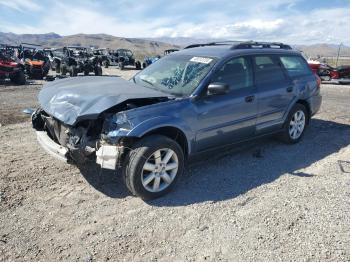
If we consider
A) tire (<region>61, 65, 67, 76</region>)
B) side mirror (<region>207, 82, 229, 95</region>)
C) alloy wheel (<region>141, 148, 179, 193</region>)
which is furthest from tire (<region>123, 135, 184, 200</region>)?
tire (<region>61, 65, 67, 76</region>)

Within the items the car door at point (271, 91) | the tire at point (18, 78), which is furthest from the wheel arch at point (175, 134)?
the tire at point (18, 78)

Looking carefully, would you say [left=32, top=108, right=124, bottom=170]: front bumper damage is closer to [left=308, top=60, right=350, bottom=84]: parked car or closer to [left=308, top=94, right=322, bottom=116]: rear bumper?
[left=308, top=94, right=322, bottom=116]: rear bumper

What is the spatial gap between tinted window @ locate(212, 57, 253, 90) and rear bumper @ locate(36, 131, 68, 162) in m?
2.05

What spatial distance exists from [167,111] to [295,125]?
3030 mm

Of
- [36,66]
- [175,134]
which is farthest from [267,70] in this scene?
[36,66]

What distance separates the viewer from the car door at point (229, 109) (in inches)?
172

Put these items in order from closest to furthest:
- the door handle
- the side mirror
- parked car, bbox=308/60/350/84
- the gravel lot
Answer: the gravel lot < the side mirror < the door handle < parked car, bbox=308/60/350/84

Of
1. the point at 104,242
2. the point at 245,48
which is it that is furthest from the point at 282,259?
the point at 245,48

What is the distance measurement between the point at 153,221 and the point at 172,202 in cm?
45

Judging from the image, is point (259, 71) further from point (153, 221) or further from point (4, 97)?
point (4, 97)

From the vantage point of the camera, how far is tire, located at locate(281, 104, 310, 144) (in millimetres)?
5869

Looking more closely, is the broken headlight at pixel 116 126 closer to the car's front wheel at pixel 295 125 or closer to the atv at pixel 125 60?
the car's front wheel at pixel 295 125

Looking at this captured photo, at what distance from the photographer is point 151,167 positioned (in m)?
3.91

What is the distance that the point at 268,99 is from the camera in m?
5.23
